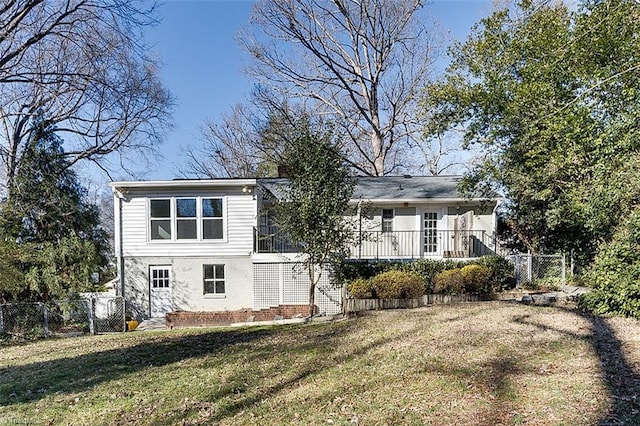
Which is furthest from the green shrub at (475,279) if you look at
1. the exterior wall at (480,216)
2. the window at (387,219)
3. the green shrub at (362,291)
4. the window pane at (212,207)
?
the window pane at (212,207)

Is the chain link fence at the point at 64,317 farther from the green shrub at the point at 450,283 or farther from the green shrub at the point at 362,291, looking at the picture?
the green shrub at the point at 450,283

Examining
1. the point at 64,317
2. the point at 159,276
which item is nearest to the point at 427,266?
the point at 159,276

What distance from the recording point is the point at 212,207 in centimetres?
1429

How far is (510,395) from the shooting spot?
439cm

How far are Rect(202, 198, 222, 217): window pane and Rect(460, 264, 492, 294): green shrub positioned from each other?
8676 mm

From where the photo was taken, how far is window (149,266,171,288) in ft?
46.8

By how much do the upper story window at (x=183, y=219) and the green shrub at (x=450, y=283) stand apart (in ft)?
25.6

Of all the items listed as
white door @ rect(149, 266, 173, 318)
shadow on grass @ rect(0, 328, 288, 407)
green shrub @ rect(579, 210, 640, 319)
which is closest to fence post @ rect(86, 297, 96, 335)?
white door @ rect(149, 266, 173, 318)

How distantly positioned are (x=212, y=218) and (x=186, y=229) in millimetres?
1032

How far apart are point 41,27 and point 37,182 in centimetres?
970

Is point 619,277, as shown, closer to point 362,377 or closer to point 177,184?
point 362,377

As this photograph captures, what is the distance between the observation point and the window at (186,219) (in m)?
14.2

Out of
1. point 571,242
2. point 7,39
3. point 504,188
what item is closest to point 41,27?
point 7,39

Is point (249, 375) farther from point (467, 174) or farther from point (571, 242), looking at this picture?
point (571, 242)
